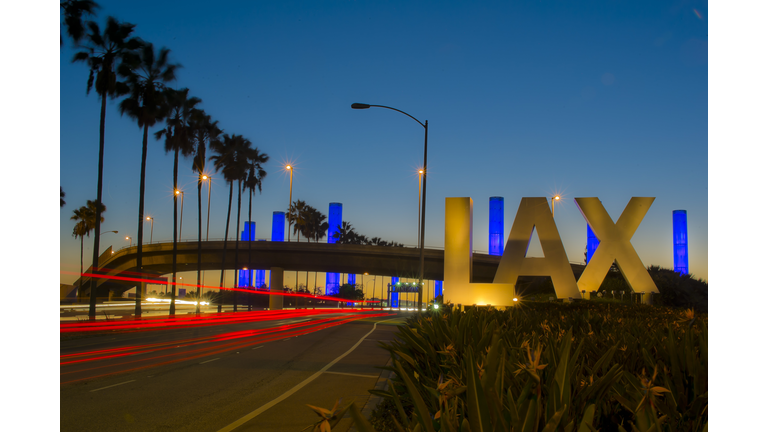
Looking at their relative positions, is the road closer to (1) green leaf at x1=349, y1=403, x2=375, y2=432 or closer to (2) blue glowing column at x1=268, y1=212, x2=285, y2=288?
(1) green leaf at x1=349, y1=403, x2=375, y2=432

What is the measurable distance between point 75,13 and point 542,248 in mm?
26608

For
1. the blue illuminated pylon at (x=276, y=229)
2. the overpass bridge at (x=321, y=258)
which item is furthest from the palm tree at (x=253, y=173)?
the blue illuminated pylon at (x=276, y=229)

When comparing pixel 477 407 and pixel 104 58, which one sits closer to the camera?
pixel 477 407

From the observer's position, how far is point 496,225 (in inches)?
2682

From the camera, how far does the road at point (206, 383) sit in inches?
299

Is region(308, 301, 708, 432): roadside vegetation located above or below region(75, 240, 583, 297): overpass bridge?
above

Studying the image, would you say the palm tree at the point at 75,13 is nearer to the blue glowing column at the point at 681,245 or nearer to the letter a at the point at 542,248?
the letter a at the point at 542,248

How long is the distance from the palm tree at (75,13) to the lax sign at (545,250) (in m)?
21.4

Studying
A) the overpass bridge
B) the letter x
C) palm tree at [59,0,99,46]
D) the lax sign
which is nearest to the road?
the lax sign

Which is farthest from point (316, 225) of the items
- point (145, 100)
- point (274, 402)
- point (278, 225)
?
point (274, 402)

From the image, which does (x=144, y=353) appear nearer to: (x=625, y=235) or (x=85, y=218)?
(x=625, y=235)

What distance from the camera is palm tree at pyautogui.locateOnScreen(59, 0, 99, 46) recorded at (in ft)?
88.8

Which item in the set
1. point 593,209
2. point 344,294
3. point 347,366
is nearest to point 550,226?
point 593,209

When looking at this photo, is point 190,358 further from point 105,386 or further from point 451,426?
point 451,426
